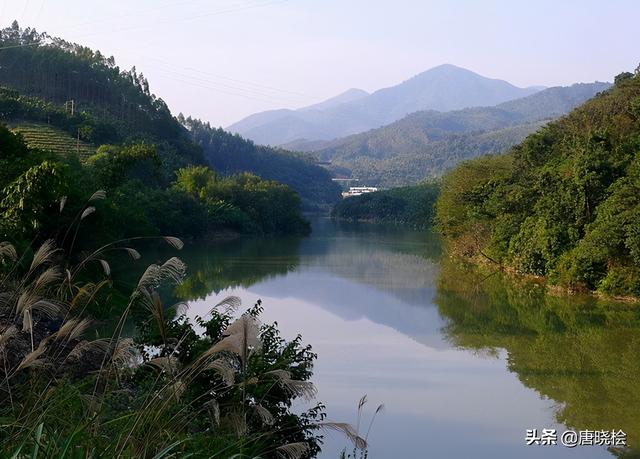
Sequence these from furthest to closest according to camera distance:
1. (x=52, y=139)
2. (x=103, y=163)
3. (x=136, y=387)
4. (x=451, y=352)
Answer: (x=52, y=139)
(x=103, y=163)
(x=451, y=352)
(x=136, y=387)

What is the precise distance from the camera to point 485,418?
10820 millimetres

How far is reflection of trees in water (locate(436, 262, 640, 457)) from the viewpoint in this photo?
11.3m

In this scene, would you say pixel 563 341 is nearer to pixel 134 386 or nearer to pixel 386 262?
pixel 134 386

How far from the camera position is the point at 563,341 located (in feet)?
53.4

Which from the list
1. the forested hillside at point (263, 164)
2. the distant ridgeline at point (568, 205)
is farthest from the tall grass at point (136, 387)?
the forested hillside at point (263, 164)

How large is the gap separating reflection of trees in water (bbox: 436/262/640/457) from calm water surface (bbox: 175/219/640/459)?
0.10 feet

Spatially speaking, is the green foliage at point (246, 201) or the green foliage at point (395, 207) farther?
the green foliage at point (395, 207)

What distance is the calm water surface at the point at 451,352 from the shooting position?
10258 mm

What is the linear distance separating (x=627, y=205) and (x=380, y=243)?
25.9 m

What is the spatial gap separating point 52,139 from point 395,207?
39.9 m

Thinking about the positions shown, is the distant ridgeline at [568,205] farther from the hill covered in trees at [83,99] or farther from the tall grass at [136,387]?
the hill covered in trees at [83,99]

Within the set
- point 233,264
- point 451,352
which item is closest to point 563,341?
point 451,352

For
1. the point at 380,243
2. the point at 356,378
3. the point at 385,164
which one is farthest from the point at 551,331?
the point at 385,164

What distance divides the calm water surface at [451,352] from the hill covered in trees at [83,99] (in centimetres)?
2660
